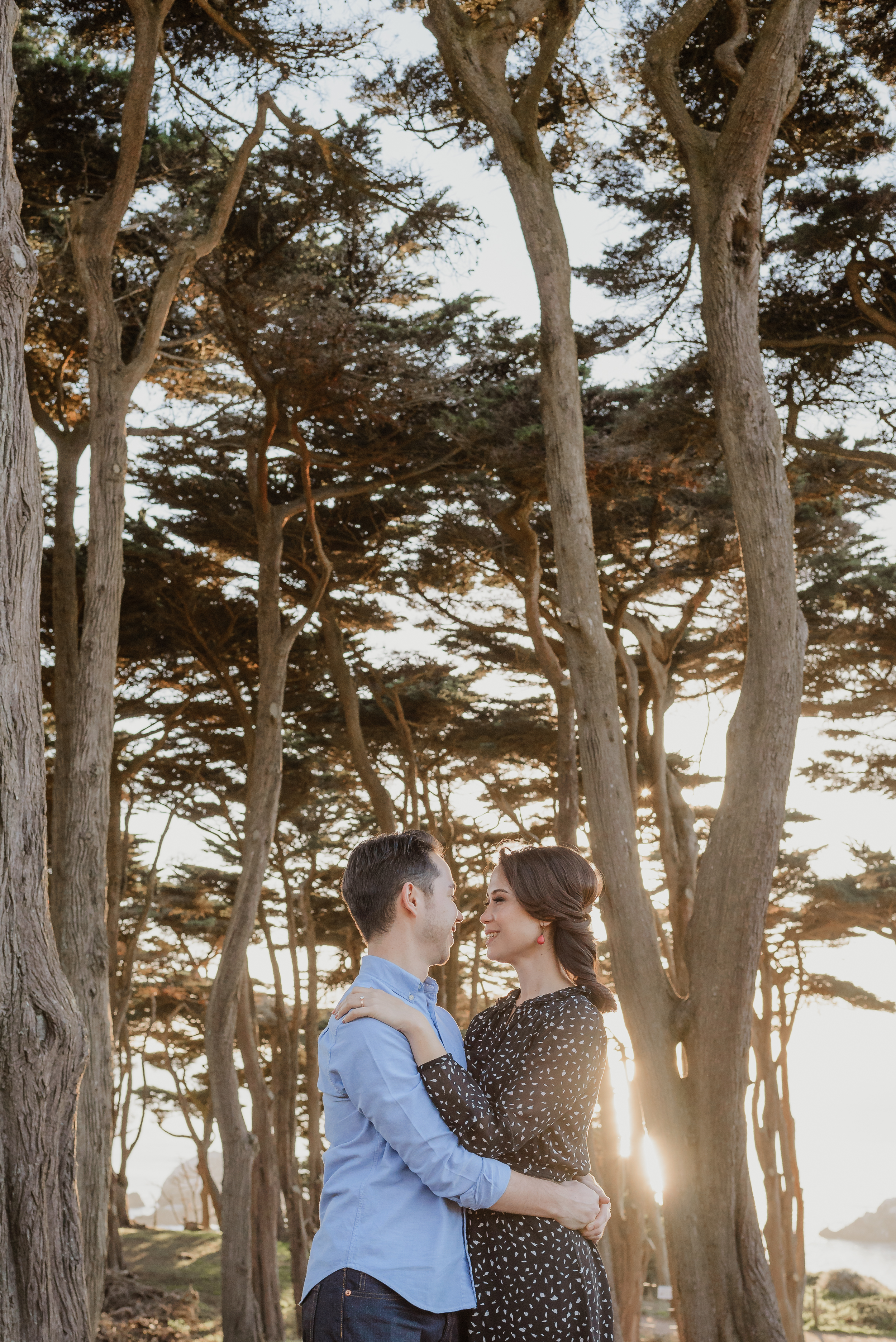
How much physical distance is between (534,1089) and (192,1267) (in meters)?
20.4

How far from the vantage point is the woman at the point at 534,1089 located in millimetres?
1967

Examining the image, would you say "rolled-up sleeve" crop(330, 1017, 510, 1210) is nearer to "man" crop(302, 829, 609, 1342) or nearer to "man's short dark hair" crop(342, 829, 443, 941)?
"man" crop(302, 829, 609, 1342)

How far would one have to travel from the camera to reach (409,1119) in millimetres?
1874

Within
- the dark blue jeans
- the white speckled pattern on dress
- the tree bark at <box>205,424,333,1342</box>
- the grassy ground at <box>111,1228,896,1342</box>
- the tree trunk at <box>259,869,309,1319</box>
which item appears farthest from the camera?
the grassy ground at <box>111,1228,896,1342</box>

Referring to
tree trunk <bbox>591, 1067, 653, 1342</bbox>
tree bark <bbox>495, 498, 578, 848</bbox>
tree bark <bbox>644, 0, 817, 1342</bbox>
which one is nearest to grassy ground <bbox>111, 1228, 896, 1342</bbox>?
tree trunk <bbox>591, 1067, 653, 1342</bbox>

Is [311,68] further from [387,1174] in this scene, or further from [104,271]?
[387,1174]

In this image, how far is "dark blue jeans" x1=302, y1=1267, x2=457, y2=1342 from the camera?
1833mm

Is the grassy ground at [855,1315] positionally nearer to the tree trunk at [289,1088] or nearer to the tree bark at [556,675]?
the tree trunk at [289,1088]

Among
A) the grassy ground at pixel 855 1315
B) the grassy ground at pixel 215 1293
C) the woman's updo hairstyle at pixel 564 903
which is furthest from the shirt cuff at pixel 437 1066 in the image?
the grassy ground at pixel 855 1315

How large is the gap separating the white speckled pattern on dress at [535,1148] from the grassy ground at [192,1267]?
11.8 metres

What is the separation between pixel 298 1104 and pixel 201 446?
54.4 feet

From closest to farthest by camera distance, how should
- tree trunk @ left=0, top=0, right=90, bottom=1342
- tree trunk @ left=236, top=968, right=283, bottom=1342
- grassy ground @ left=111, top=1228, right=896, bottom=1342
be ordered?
tree trunk @ left=0, top=0, right=90, bottom=1342 < tree trunk @ left=236, top=968, right=283, bottom=1342 < grassy ground @ left=111, top=1228, right=896, bottom=1342

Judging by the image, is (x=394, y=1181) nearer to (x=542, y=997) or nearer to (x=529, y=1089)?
(x=529, y=1089)

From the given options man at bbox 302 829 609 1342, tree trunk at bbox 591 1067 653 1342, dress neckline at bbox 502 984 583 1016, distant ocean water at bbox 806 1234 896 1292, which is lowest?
distant ocean water at bbox 806 1234 896 1292
